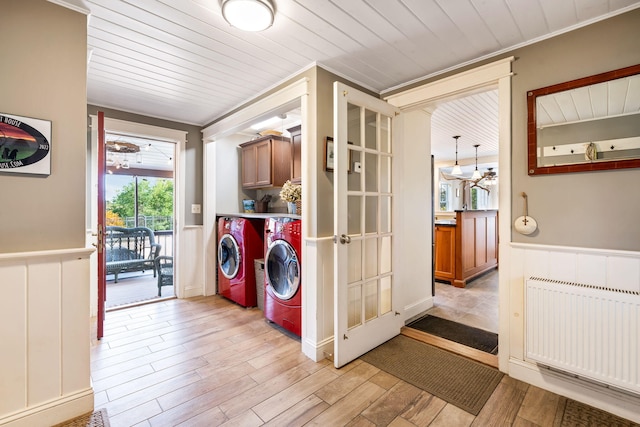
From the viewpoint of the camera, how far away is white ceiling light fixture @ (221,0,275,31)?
147cm

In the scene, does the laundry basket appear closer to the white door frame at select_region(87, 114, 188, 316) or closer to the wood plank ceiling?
the white door frame at select_region(87, 114, 188, 316)

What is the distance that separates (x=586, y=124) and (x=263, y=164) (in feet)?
10.2

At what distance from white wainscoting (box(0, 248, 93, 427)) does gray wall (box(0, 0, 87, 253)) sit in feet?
0.38

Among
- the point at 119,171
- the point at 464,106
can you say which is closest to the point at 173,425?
the point at 464,106

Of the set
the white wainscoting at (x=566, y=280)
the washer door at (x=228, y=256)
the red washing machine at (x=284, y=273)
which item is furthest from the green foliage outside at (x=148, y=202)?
the white wainscoting at (x=566, y=280)

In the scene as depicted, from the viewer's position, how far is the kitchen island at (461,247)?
421 centimetres

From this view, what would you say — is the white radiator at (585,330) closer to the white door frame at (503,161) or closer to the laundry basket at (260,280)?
the white door frame at (503,161)

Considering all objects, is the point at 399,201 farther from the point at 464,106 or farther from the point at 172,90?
the point at 172,90

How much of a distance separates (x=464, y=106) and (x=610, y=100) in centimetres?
170

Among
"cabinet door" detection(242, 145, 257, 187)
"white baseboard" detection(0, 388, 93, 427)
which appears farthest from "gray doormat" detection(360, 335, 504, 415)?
"cabinet door" detection(242, 145, 257, 187)

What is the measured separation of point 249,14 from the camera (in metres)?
1.53

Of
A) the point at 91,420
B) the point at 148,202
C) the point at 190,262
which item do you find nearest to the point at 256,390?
the point at 91,420

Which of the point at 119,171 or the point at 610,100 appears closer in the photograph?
the point at 610,100

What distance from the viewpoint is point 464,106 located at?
3.22 meters
